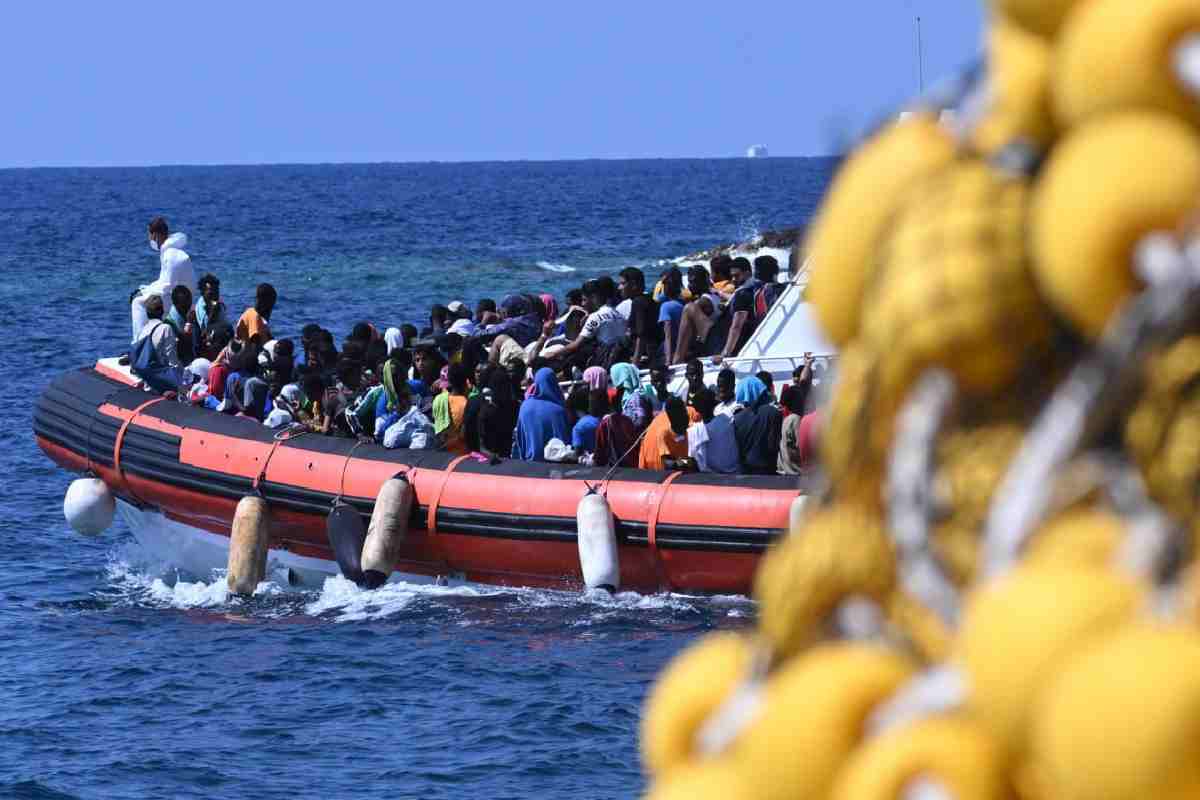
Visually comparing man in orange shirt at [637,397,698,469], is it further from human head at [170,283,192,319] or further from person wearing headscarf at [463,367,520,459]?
human head at [170,283,192,319]

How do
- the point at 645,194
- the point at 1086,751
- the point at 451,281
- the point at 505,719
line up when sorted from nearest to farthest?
1. the point at 1086,751
2. the point at 505,719
3. the point at 451,281
4. the point at 645,194

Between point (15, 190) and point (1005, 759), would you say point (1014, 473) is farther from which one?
point (15, 190)

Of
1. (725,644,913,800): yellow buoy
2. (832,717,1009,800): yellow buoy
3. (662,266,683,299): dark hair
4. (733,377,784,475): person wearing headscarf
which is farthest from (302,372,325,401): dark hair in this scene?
(832,717,1009,800): yellow buoy

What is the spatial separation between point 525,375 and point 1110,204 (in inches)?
405

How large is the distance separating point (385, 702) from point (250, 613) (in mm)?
2143

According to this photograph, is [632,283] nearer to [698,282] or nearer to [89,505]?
[698,282]

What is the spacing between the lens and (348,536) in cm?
1132

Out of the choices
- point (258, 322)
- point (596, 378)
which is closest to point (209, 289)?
point (258, 322)

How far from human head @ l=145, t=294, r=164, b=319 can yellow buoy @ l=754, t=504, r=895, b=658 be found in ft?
37.1

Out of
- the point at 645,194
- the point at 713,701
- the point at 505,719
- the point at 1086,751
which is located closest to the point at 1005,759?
the point at 1086,751

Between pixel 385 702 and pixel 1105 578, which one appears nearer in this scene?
pixel 1105 578

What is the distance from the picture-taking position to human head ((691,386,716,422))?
10672 millimetres

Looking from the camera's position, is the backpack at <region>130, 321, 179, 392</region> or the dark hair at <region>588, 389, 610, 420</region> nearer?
the dark hair at <region>588, 389, 610, 420</region>

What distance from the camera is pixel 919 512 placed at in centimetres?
209
